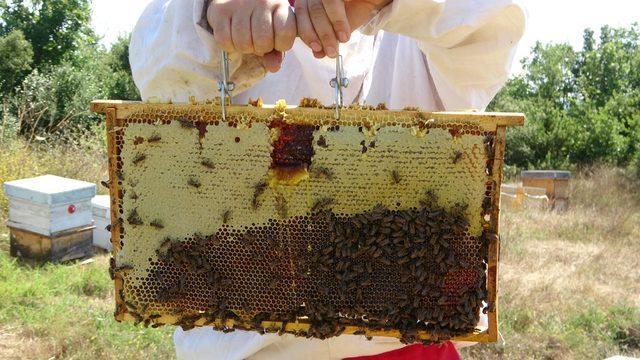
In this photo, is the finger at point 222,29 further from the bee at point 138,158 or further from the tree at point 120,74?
the tree at point 120,74

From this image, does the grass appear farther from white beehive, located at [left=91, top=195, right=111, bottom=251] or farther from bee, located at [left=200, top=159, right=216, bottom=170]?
bee, located at [left=200, top=159, right=216, bottom=170]

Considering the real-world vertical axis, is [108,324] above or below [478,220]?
below

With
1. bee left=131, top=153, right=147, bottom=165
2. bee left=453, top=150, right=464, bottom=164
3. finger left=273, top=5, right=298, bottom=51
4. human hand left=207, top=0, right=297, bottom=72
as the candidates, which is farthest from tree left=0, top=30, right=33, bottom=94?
bee left=453, top=150, right=464, bottom=164

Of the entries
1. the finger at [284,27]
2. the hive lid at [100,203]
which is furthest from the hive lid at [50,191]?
the finger at [284,27]

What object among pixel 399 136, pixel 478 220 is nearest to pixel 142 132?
pixel 399 136

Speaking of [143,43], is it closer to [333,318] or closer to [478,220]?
[333,318]

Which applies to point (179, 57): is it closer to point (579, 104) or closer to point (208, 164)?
point (208, 164)

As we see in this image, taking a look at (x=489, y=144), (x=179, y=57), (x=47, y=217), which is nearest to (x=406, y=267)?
(x=489, y=144)
